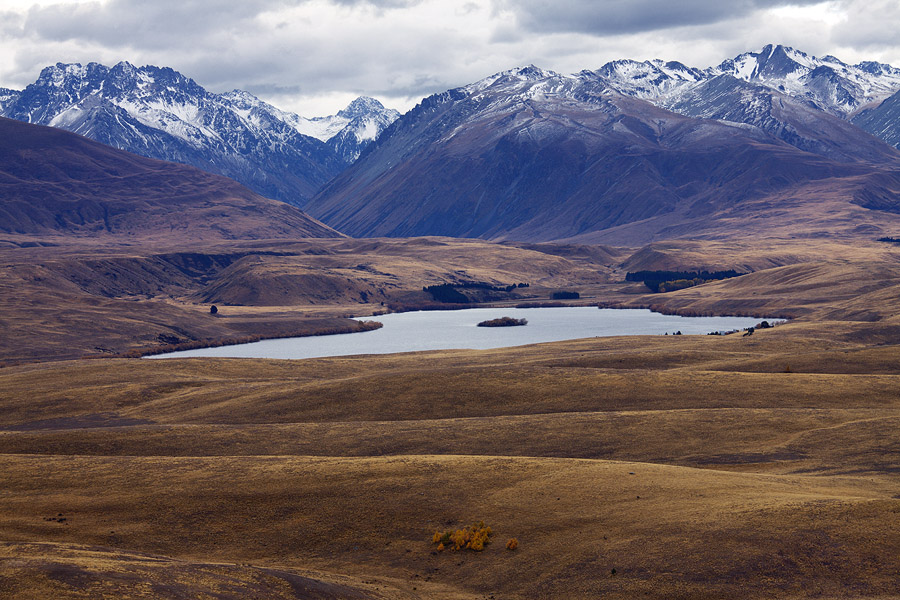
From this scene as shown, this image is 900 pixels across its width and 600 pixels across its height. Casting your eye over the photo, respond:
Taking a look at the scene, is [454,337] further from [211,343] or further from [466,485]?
[466,485]

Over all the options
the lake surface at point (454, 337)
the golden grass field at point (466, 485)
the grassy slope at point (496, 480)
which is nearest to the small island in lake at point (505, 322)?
the lake surface at point (454, 337)

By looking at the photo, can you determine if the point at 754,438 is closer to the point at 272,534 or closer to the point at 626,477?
the point at 626,477

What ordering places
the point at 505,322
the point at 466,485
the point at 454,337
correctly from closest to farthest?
1. the point at 466,485
2. the point at 454,337
3. the point at 505,322

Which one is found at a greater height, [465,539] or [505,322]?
[465,539]

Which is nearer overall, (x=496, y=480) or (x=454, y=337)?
(x=496, y=480)

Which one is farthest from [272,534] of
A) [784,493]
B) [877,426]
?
[877,426]

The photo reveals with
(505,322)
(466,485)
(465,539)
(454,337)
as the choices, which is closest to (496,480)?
(466,485)

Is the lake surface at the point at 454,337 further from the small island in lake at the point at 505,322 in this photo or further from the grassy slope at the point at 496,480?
the grassy slope at the point at 496,480

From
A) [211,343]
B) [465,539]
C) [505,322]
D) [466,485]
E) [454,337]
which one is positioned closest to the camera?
[465,539]
